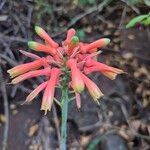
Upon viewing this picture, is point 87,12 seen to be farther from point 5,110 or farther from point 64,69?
point 64,69

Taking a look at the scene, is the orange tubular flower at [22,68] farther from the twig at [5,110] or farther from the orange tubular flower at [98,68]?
the twig at [5,110]

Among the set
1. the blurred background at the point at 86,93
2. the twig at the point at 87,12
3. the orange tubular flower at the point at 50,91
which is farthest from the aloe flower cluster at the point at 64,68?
the twig at the point at 87,12

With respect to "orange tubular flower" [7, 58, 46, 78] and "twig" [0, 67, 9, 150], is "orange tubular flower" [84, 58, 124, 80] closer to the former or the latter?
"orange tubular flower" [7, 58, 46, 78]

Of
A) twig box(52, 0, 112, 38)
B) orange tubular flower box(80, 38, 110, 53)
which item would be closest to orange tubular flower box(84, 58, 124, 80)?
orange tubular flower box(80, 38, 110, 53)

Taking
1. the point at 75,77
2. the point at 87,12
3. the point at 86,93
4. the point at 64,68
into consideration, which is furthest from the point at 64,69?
the point at 87,12

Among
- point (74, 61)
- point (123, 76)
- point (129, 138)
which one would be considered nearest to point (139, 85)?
point (123, 76)

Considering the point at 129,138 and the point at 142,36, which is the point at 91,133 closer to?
the point at 129,138
